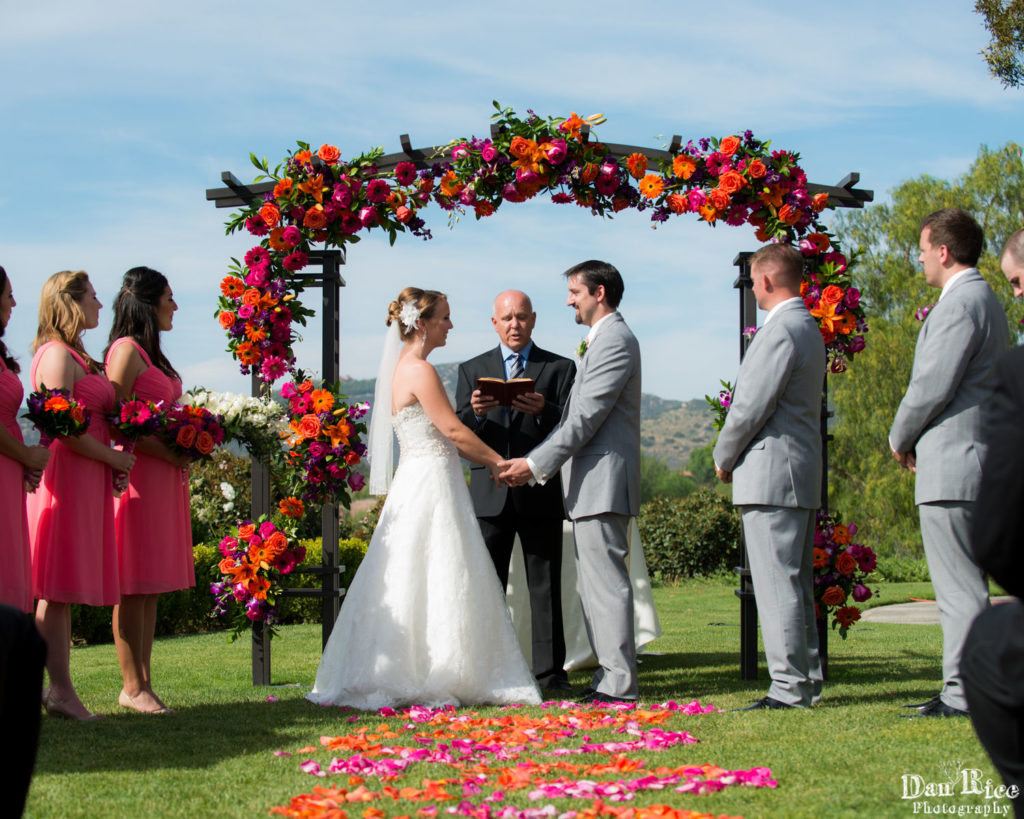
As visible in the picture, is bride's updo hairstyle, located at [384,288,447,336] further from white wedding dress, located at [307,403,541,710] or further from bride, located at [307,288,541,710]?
white wedding dress, located at [307,403,541,710]

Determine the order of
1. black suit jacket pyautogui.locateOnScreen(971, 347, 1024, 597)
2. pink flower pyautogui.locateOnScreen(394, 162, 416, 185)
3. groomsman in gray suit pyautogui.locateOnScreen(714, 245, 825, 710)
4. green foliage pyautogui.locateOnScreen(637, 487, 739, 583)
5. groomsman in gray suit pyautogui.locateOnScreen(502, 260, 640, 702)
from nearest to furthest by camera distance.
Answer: black suit jacket pyautogui.locateOnScreen(971, 347, 1024, 597)
groomsman in gray suit pyautogui.locateOnScreen(714, 245, 825, 710)
groomsman in gray suit pyautogui.locateOnScreen(502, 260, 640, 702)
pink flower pyautogui.locateOnScreen(394, 162, 416, 185)
green foliage pyautogui.locateOnScreen(637, 487, 739, 583)

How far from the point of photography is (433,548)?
5746mm

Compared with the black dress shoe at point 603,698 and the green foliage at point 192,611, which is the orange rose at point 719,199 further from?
the green foliage at point 192,611

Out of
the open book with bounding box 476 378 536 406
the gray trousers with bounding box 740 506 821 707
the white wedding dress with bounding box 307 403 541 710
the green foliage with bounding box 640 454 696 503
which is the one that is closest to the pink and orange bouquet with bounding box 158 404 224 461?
the white wedding dress with bounding box 307 403 541 710

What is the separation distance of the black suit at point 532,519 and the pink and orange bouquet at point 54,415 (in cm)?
235

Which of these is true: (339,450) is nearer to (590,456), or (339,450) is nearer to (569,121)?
(590,456)

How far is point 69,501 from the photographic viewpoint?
17.0 feet

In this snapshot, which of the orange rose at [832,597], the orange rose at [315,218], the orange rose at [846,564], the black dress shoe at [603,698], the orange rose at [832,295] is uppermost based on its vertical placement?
the orange rose at [315,218]

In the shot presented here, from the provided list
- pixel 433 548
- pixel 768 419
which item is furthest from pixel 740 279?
pixel 433 548

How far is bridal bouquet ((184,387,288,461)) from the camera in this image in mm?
6020

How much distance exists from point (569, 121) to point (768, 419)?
8.73ft

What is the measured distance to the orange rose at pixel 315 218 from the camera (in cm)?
678

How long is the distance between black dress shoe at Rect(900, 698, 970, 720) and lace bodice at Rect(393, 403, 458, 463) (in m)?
2.83

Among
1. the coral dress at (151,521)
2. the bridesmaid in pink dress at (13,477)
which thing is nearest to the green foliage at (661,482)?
the coral dress at (151,521)
